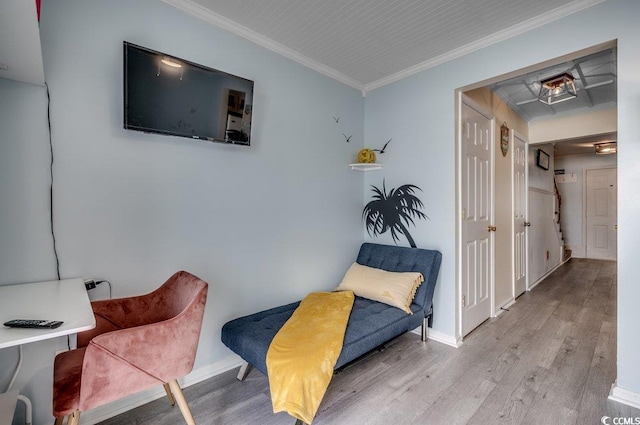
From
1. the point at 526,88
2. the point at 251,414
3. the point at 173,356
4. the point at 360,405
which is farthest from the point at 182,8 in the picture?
the point at 526,88

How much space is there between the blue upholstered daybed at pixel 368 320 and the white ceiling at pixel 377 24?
5.67ft

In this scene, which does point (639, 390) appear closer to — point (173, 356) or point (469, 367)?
point (469, 367)

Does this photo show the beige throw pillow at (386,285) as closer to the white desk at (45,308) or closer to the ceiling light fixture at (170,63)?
the white desk at (45,308)

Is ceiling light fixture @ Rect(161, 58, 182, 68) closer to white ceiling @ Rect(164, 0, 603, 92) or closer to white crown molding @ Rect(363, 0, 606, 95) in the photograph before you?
white ceiling @ Rect(164, 0, 603, 92)

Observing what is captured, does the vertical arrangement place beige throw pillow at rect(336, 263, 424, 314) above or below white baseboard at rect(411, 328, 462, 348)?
above

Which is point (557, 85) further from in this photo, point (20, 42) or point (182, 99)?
point (20, 42)

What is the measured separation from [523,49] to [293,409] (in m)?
2.79

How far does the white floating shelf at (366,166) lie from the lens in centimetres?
300

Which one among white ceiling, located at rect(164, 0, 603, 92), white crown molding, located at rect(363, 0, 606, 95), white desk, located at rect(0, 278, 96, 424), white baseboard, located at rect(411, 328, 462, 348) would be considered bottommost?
white baseboard, located at rect(411, 328, 462, 348)

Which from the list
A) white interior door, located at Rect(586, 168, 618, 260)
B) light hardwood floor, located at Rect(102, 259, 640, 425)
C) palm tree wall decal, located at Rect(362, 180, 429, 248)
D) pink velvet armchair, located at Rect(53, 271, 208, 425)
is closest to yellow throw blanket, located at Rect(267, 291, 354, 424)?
light hardwood floor, located at Rect(102, 259, 640, 425)

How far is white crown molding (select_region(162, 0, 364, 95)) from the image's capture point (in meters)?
1.96

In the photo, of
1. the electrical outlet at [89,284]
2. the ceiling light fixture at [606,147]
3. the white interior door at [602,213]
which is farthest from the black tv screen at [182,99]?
the white interior door at [602,213]

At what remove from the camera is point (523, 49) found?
218cm

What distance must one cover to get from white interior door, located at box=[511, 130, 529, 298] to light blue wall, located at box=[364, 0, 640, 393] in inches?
68.8
